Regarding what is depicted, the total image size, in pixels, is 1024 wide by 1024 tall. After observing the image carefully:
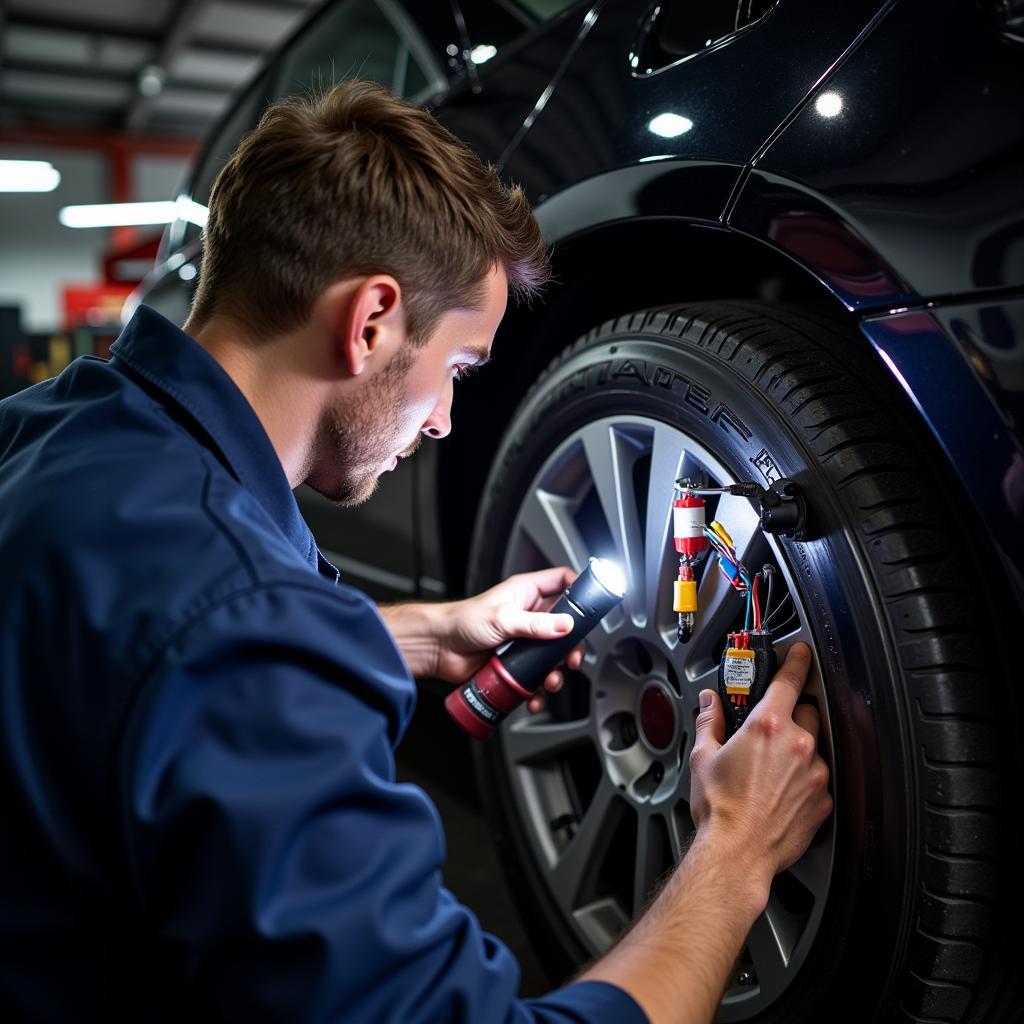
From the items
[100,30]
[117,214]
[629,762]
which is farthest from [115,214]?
[629,762]

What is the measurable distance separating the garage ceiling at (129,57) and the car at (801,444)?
358 inches

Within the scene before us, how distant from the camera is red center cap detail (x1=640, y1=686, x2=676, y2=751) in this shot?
1.17 m

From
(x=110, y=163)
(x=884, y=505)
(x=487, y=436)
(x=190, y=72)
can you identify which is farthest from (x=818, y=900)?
(x=110, y=163)

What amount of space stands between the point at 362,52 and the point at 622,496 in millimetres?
1414

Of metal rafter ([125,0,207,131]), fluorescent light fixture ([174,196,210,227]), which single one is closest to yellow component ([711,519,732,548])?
fluorescent light fixture ([174,196,210,227])

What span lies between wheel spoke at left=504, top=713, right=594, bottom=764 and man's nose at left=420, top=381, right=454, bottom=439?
425 mm

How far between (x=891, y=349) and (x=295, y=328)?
520mm

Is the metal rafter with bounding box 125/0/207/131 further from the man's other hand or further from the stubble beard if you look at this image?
the man's other hand

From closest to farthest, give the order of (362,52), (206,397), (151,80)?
(206,397)
(362,52)
(151,80)

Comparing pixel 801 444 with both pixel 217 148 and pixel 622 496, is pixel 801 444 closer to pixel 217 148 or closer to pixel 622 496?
pixel 622 496

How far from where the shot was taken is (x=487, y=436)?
1.64 metres

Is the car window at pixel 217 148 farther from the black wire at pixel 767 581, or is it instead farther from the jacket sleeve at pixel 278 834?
the jacket sleeve at pixel 278 834

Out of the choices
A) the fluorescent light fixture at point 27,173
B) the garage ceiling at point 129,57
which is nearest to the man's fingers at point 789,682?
the garage ceiling at point 129,57

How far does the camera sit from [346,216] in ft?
3.01
